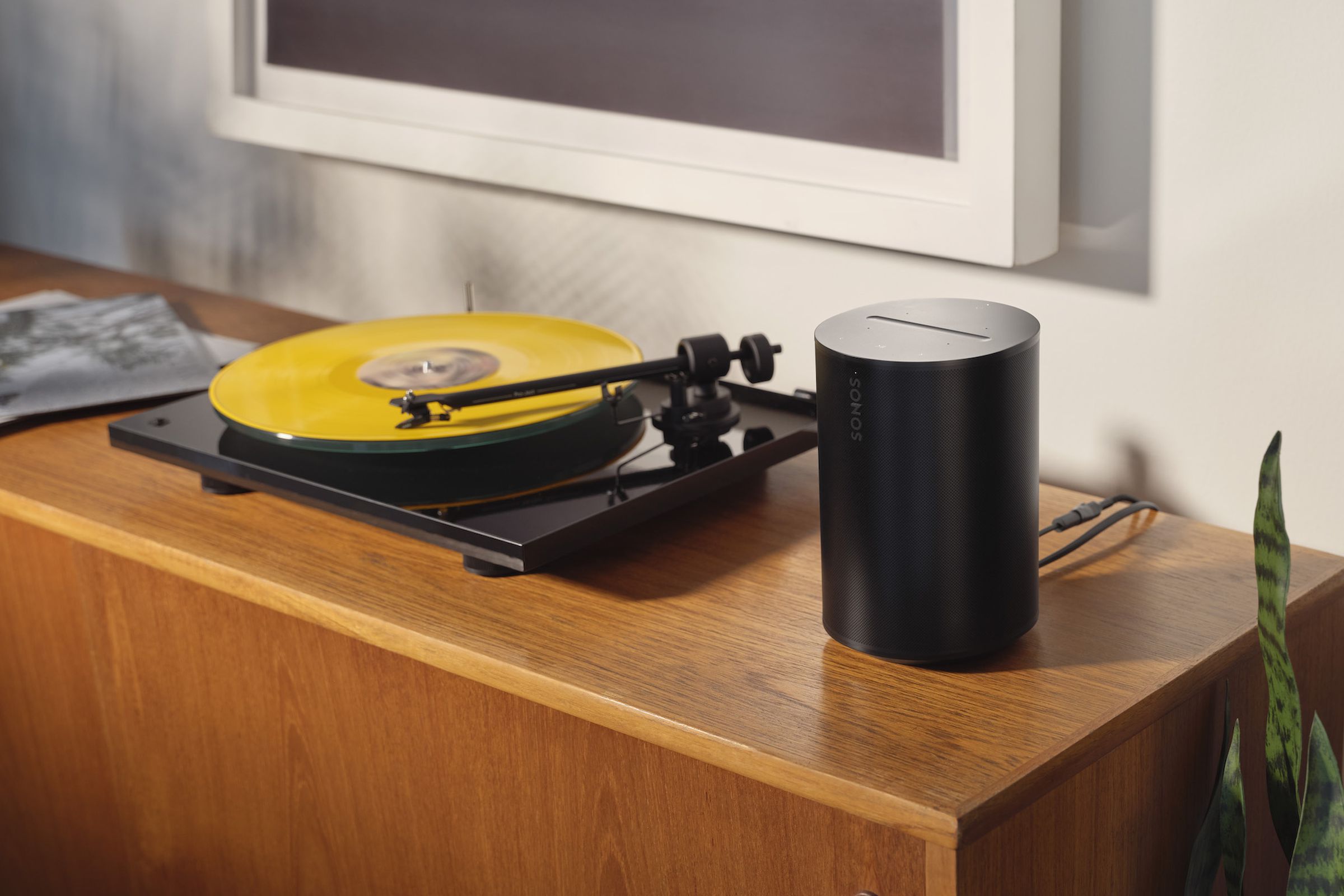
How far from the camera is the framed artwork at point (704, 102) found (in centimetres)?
85

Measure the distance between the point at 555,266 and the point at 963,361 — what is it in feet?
2.20

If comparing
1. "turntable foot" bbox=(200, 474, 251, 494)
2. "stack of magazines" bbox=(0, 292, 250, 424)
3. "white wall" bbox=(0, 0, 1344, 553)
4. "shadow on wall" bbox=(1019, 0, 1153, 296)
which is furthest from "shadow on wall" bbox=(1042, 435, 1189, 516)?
→ "stack of magazines" bbox=(0, 292, 250, 424)

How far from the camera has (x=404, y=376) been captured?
91 cm

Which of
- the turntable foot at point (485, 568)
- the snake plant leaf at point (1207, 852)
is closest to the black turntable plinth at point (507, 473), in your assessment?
the turntable foot at point (485, 568)

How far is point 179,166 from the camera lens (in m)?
1.52

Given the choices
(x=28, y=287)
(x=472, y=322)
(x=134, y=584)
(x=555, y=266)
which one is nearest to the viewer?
(x=134, y=584)

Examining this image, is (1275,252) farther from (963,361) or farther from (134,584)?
(134,584)

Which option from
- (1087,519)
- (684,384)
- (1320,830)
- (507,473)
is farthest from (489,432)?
(1320,830)

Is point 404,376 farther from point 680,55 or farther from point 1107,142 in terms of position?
point 1107,142

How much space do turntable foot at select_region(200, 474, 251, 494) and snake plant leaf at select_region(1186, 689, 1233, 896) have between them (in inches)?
24.7

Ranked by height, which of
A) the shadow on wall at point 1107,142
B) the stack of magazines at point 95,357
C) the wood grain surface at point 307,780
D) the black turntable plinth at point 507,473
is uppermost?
the shadow on wall at point 1107,142

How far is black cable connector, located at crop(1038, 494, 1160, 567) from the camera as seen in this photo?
78 cm

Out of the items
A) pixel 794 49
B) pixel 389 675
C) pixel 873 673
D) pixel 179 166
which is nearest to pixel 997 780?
pixel 873 673

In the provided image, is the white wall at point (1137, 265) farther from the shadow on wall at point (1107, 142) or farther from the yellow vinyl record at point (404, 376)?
the yellow vinyl record at point (404, 376)
